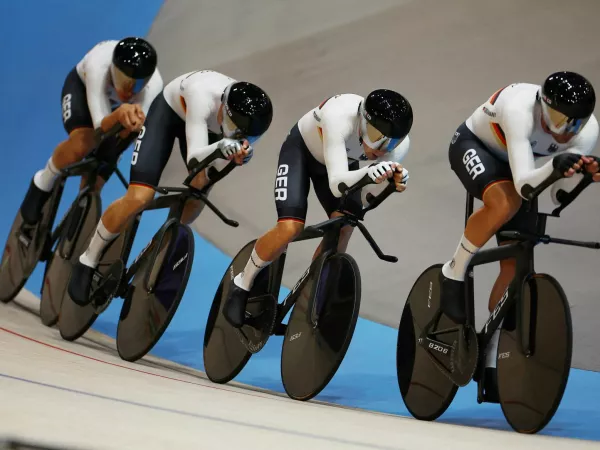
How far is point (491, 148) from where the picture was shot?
364cm

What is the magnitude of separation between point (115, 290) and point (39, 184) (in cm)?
120

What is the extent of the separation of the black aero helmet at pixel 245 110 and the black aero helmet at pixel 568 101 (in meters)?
1.35

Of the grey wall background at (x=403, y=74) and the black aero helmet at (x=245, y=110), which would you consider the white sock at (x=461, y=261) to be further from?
the grey wall background at (x=403, y=74)

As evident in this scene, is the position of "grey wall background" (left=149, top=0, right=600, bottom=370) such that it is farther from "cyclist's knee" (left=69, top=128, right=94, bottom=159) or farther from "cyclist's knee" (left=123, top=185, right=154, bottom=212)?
"cyclist's knee" (left=123, top=185, right=154, bottom=212)

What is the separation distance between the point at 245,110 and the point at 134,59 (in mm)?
1046

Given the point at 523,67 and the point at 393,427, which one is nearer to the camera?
the point at 393,427

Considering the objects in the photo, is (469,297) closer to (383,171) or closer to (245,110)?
(383,171)

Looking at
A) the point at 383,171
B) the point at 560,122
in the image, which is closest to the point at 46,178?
the point at 383,171

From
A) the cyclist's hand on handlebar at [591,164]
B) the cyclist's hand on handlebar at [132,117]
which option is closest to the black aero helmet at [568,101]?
the cyclist's hand on handlebar at [591,164]

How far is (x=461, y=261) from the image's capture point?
3578mm

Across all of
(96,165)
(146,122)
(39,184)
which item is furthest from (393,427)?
(39,184)

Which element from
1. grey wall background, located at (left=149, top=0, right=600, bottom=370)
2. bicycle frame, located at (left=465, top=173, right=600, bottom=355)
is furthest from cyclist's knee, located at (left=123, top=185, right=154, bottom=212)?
grey wall background, located at (left=149, top=0, right=600, bottom=370)

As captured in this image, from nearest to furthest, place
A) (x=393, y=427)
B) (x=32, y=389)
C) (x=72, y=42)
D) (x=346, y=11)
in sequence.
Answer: (x=32, y=389)
(x=393, y=427)
(x=346, y=11)
(x=72, y=42)

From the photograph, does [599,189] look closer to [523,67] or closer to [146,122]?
[523,67]
